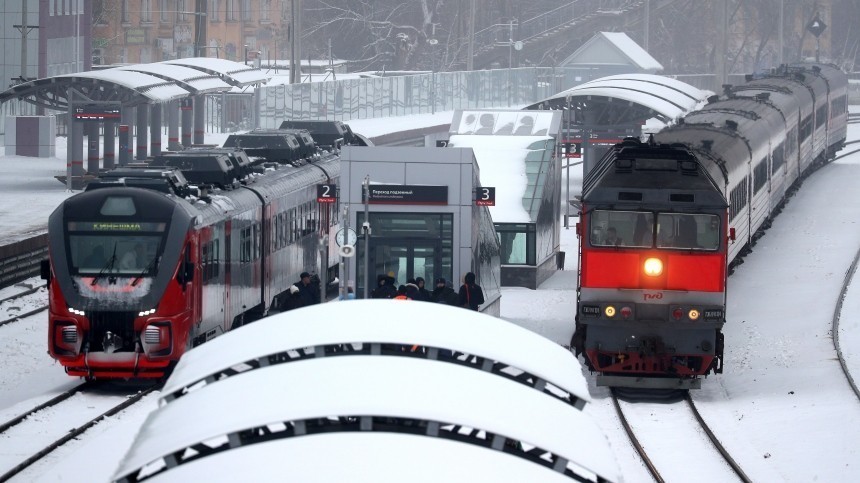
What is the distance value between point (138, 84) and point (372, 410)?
34665 millimetres

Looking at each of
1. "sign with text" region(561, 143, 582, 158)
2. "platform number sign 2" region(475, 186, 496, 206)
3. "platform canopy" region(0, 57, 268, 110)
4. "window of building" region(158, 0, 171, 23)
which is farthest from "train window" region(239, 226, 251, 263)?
"window of building" region(158, 0, 171, 23)

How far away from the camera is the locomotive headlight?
19.2 m

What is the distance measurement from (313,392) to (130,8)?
77907 millimetres

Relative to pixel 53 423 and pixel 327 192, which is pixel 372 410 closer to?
pixel 53 423

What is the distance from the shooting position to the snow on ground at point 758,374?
15.6 meters

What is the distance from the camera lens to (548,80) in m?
73.0

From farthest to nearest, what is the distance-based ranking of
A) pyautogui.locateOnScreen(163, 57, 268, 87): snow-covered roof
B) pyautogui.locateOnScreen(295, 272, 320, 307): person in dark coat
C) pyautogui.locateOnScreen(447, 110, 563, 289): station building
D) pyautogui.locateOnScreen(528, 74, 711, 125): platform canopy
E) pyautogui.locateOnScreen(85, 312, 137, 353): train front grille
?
1. pyautogui.locateOnScreen(163, 57, 268, 87): snow-covered roof
2. pyautogui.locateOnScreen(528, 74, 711, 125): platform canopy
3. pyautogui.locateOnScreen(447, 110, 563, 289): station building
4. pyautogui.locateOnScreen(295, 272, 320, 307): person in dark coat
5. pyautogui.locateOnScreen(85, 312, 137, 353): train front grille

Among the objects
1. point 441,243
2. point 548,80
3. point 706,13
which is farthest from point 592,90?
point 706,13

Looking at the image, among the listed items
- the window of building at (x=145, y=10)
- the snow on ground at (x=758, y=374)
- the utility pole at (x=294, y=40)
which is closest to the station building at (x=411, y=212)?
the snow on ground at (x=758, y=374)

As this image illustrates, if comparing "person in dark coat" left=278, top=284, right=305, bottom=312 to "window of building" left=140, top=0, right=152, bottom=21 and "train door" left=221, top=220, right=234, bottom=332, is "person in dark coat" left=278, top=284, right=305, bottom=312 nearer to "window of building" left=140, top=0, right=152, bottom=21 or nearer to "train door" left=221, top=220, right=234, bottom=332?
"train door" left=221, top=220, right=234, bottom=332

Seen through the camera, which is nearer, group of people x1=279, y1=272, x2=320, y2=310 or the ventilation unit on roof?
the ventilation unit on roof

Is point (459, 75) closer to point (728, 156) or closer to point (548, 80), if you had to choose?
point (548, 80)

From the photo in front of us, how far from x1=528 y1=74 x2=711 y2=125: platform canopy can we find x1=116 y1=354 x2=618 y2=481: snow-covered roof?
118 feet

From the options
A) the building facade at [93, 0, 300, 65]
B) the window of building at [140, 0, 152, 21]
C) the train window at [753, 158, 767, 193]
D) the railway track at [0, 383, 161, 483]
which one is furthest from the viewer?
the window of building at [140, 0, 152, 21]
